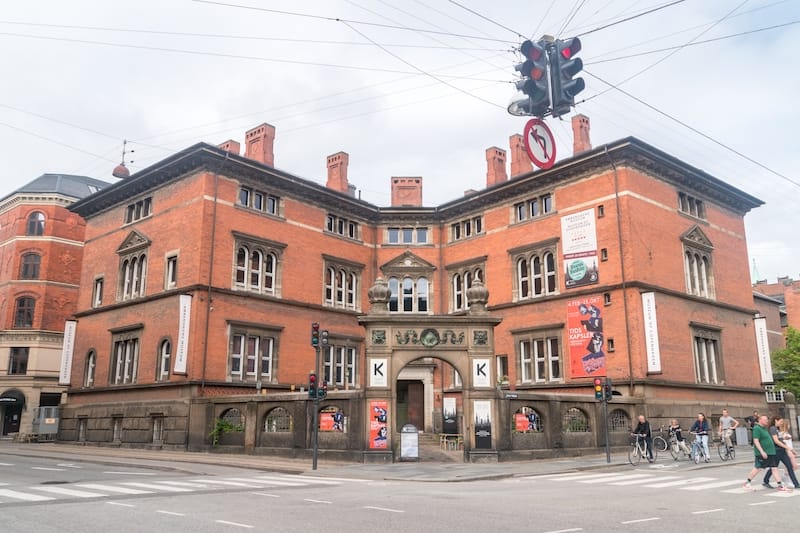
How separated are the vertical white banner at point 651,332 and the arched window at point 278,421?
16533mm

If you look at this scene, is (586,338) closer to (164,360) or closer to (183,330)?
(183,330)

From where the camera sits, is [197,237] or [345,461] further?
[197,237]

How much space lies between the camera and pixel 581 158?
33.8m

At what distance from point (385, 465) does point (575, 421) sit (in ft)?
30.6

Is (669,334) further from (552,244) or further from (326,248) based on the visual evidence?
(326,248)

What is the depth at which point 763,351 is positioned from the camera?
38.4m

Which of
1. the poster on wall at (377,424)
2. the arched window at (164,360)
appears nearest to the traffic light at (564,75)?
the poster on wall at (377,424)

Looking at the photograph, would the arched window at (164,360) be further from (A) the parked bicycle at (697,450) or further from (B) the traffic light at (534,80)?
(B) the traffic light at (534,80)

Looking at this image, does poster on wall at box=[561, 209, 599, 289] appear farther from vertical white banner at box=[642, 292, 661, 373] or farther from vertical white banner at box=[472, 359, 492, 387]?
vertical white banner at box=[472, 359, 492, 387]

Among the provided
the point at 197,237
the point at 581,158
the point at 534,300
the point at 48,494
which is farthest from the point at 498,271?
the point at 48,494

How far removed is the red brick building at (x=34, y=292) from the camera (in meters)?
49.6

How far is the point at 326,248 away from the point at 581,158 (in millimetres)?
15385

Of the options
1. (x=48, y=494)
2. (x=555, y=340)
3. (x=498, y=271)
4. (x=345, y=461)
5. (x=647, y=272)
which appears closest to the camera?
(x=48, y=494)

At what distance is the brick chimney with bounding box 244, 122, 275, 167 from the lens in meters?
39.3
